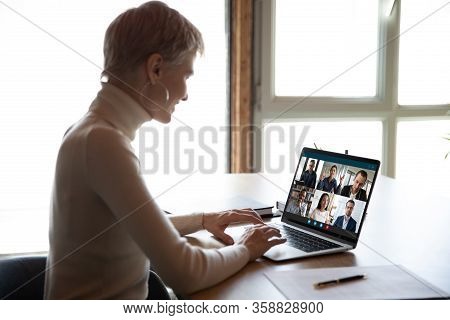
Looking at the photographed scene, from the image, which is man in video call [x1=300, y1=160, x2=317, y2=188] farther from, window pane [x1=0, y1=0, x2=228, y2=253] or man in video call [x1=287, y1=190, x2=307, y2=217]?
window pane [x1=0, y1=0, x2=228, y2=253]

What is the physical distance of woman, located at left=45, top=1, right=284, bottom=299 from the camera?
0.99 metres

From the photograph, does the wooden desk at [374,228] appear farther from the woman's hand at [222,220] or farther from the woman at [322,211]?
the woman's hand at [222,220]

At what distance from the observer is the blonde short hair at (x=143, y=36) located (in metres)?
1.10

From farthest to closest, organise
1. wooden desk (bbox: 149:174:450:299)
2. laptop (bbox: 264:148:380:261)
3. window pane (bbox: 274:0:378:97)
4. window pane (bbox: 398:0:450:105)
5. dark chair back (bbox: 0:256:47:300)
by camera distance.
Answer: window pane (bbox: 398:0:450:105) < window pane (bbox: 274:0:378:97) < laptop (bbox: 264:148:380:261) < dark chair back (bbox: 0:256:47:300) < wooden desk (bbox: 149:174:450:299)

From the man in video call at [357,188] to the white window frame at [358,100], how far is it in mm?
2113

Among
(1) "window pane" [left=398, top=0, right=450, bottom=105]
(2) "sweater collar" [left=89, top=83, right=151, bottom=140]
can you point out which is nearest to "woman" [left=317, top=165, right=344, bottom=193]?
(2) "sweater collar" [left=89, top=83, right=151, bottom=140]

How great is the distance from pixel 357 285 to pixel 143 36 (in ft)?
2.25

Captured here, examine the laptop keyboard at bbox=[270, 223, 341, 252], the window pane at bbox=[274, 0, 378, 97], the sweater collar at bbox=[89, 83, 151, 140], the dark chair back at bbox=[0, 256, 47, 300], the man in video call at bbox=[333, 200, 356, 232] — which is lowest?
the dark chair back at bbox=[0, 256, 47, 300]

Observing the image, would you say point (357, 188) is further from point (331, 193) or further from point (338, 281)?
point (338, 281)

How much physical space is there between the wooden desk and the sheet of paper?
0.10 ft

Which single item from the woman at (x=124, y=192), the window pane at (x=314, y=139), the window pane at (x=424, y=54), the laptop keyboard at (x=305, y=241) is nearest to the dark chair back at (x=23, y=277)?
the woman at (x=124, y=192)

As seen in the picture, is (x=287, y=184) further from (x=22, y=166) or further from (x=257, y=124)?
(x=22, y=166)

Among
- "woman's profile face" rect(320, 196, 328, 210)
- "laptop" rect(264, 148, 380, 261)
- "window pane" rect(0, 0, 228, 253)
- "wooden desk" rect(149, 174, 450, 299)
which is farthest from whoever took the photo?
"window pane" rect(0, 0, 228, 253)
